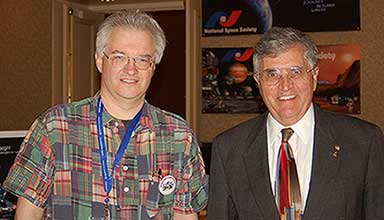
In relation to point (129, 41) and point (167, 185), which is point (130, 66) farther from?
point (167, 185)

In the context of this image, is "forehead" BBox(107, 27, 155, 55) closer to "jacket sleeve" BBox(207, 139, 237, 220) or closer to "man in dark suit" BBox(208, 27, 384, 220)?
"man in dark suit" BBox(208, 27, 384, 220)

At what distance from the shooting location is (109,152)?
2109 millimetres

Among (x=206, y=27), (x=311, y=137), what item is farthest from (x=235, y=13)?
(x=311, y=137)

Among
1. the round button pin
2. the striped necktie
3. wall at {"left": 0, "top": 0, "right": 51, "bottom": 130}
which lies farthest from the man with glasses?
wall at {"left": 0, "top": 0, "right": 51, "bottom": 130}

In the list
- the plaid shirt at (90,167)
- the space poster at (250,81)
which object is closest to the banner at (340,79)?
the space poster at (250,81)

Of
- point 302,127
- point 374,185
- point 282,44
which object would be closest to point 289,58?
point 282,44

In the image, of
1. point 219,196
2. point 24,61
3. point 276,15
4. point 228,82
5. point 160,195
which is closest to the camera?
point 160,195

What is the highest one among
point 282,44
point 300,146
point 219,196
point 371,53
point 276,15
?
point 276,15

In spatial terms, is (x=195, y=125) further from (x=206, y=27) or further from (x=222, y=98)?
(x=206, y=27)

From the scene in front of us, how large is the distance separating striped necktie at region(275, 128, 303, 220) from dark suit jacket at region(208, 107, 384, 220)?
0.03m

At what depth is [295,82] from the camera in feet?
7.00

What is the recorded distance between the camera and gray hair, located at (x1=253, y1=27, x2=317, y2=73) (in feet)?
6.98

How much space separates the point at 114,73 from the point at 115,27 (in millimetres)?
182

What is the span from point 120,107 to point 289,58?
0.70m
